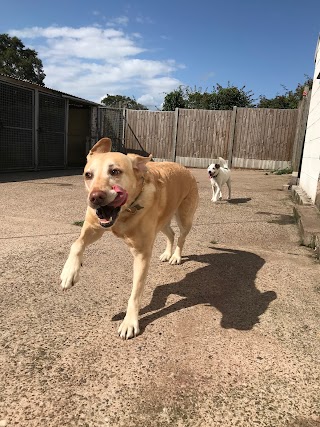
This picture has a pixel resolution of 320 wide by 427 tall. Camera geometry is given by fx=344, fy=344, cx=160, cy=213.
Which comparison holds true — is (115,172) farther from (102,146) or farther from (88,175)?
(102,146)

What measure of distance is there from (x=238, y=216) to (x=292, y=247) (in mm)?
1978

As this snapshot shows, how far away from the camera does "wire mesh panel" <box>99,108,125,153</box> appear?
16.3 meters

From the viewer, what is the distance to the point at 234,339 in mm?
2369

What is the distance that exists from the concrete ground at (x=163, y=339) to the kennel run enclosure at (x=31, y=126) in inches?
304

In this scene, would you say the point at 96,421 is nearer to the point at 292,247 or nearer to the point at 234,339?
the point at 234,339

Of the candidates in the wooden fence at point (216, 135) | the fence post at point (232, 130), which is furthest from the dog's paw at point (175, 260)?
the fence post at point (232, 130)

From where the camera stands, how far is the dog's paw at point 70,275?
7.68 feet

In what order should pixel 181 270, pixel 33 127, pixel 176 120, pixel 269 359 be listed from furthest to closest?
1. pixel 176 120
2. pixel 33 127
3. pixel 181 270
4. pixel 269 359

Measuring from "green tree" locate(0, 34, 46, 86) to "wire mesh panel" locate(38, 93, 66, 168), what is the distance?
1133 inches

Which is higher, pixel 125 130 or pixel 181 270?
pixel 125 130

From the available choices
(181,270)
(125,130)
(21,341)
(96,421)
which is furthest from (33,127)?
(96,421)

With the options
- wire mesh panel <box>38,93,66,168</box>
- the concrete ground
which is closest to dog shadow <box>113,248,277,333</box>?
the concrete ground

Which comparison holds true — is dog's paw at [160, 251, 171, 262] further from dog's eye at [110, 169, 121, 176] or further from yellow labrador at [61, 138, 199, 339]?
dog's eye at [110, 169, 121, 176]

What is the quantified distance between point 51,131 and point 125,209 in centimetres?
1159
